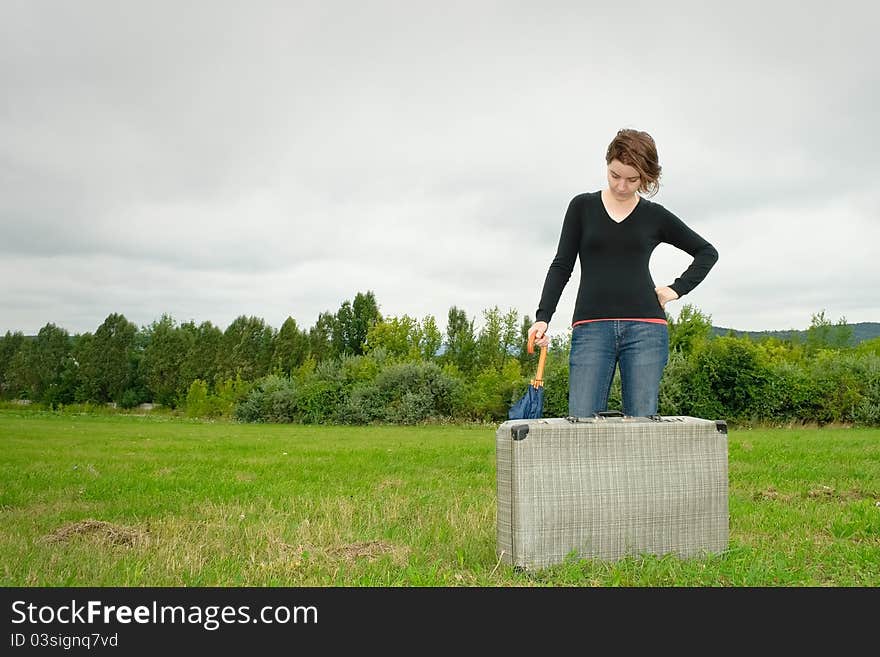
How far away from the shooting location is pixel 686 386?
29.7 metres

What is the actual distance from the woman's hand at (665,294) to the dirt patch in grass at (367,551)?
2507 mm

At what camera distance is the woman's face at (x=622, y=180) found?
16.1 feet

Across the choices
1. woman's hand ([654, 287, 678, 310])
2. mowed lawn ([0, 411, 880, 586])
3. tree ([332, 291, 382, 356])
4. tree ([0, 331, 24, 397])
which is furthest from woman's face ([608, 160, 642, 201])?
tree ([332, 291, 382, 356])

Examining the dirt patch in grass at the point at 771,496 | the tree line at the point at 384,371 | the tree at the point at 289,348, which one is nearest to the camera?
the dirt patch in grass at the point at 771,496

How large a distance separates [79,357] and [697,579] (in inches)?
Answer: 1962

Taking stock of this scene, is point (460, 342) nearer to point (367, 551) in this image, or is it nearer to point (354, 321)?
point (354, 321)

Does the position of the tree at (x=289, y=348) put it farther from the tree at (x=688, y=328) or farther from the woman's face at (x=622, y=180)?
the woman's face at (x=622, y=180)

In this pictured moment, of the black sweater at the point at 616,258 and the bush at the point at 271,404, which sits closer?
the black sweater at the point at 616,258

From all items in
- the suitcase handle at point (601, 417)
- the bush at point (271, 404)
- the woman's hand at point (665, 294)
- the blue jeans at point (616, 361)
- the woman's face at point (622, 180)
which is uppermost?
the woman's face at point (622, 180)

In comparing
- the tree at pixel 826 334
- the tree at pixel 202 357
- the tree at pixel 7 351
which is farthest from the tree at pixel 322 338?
the tree at pixel 826 334

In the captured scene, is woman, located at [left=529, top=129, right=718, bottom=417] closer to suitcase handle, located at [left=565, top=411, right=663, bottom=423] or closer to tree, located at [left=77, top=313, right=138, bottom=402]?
suitcase handle, located at [left=565, top=411, right=663, bottom=423]

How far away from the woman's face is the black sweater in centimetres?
11

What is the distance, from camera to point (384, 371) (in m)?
37.1
